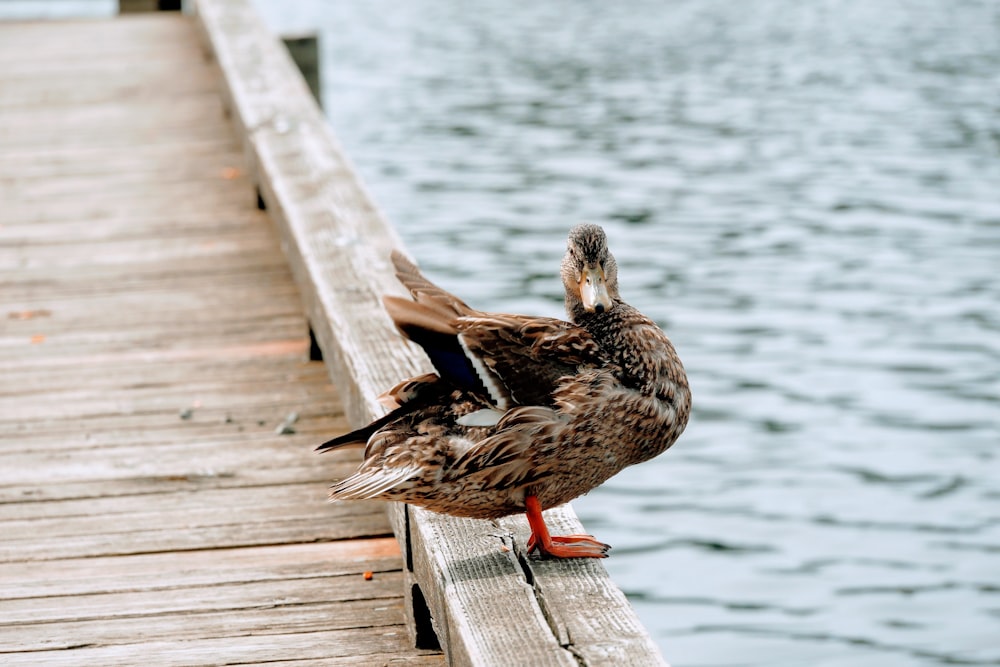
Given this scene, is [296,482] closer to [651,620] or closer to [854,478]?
[651,620]

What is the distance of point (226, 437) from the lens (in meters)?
4.50

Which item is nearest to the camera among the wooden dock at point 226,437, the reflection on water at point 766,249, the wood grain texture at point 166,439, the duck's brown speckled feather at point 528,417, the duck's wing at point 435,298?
the duck's brown speckled feather at point 528,417

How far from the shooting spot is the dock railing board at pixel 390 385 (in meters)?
2.58

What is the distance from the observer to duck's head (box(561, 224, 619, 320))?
2959 mm

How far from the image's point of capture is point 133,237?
22.3 ft

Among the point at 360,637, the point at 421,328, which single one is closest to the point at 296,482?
the point at 360,637

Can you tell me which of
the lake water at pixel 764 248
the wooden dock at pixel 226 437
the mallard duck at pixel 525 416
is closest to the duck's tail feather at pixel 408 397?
the mallard duck at pixel 525 416

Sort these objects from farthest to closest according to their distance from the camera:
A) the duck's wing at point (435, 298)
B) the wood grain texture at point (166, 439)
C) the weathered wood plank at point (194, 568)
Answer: the weathered wood plank at point (194, 568) < the wood grain texture at point (166, 439) < the duck's wing at point (435, 298)

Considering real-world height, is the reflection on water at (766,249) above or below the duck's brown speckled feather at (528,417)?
below

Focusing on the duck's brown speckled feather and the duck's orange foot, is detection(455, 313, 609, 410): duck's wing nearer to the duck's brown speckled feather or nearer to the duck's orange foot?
the duck's brown speckled feather

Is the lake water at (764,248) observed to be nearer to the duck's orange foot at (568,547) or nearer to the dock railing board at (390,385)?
the dock railing board at (390,385)

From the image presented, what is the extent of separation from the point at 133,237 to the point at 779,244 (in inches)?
243

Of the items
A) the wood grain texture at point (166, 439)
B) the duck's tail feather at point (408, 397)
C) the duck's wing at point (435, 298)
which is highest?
the duck's wing at point (435, 298)

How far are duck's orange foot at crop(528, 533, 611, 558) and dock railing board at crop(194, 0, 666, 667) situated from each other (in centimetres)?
2
